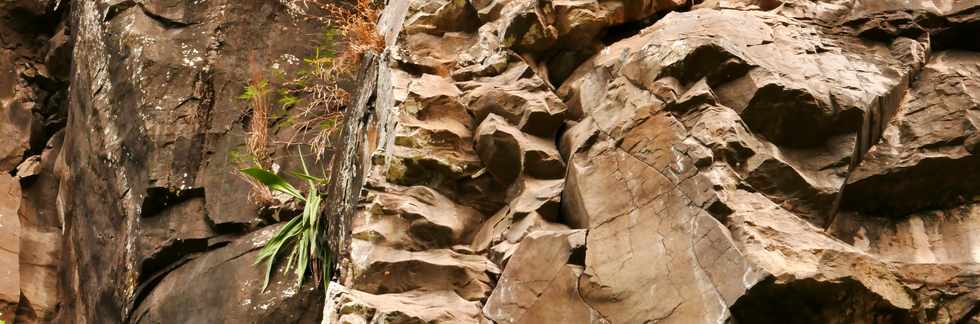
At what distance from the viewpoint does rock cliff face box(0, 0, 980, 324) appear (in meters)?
4.76

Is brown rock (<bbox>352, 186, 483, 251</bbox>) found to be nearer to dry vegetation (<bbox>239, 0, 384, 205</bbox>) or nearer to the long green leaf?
the long green leaf

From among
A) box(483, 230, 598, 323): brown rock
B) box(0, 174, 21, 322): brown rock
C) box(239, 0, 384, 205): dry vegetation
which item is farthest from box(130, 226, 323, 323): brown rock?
box(0, 174, 21, 322): brown rock

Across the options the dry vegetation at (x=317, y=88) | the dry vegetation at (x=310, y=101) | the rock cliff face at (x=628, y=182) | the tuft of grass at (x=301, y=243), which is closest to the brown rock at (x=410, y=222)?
the rock cliff face at (x=628, y=182)

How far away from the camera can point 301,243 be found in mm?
7180

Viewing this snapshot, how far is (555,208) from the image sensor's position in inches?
218

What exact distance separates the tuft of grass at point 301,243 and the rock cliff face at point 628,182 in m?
0.13

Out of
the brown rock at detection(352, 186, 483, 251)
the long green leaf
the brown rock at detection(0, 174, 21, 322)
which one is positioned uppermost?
the brown rock at detection(352, 186, 483, 251)

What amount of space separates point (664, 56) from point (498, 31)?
145cm

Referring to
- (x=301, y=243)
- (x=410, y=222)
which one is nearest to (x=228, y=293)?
(x=301, y=243)

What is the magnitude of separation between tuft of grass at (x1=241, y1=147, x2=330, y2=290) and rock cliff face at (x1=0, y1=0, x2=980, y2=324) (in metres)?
0.13

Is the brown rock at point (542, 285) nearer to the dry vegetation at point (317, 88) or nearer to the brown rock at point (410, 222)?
the brown rock at point (410, 222)

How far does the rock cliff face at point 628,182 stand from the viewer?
4.76 metres

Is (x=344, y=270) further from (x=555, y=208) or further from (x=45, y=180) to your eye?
(x=45, y=180)

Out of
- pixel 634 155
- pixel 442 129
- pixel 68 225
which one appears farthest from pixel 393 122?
pixel 68 225
